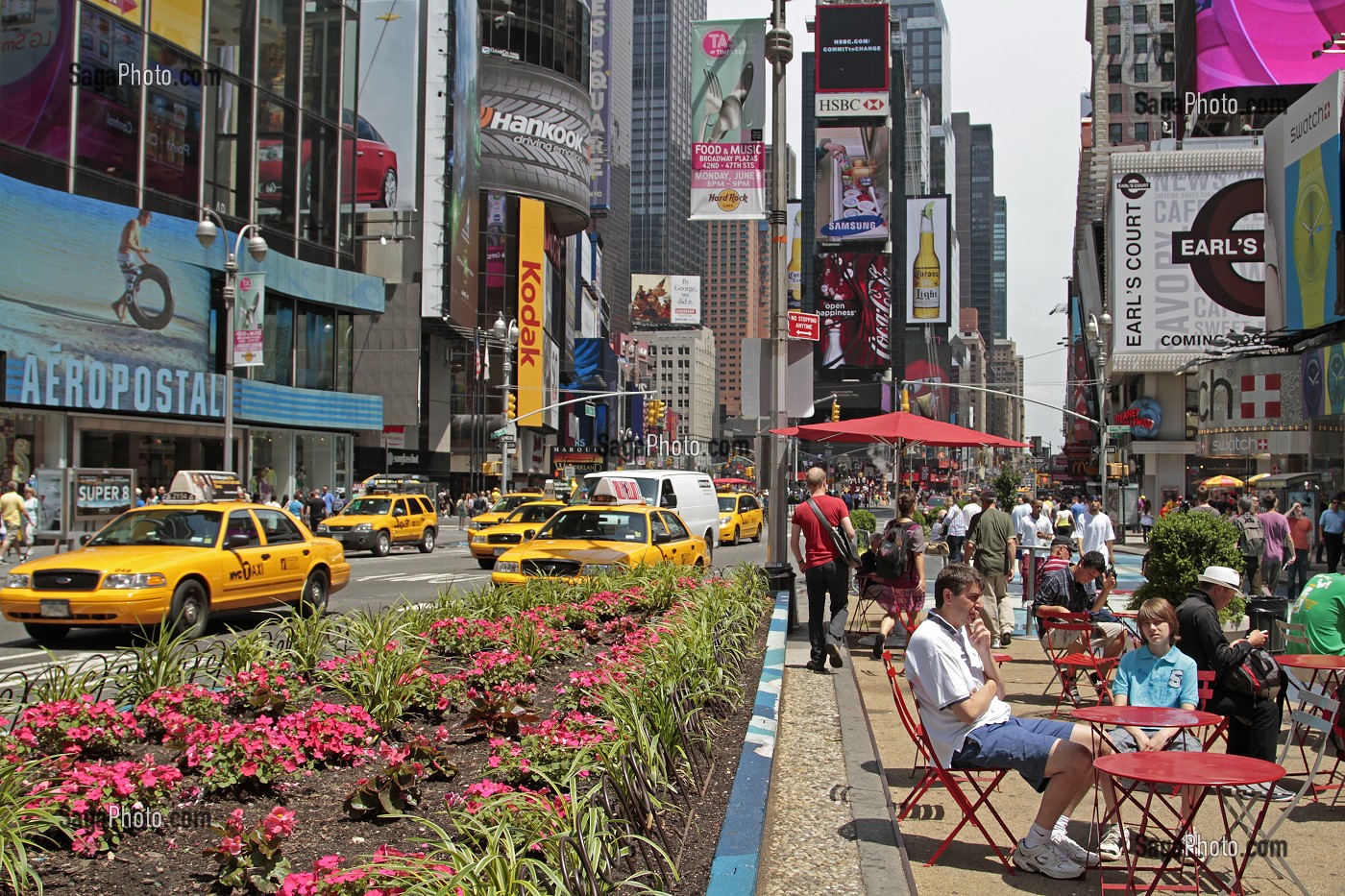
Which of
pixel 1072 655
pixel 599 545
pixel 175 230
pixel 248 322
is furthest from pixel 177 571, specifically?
pixel 175 230

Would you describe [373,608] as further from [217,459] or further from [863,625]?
[217,459]

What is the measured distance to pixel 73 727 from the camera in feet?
19.5

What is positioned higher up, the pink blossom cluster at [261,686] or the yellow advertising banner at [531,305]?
the yellow advertising banner at [531,305]

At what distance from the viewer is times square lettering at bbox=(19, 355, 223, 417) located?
1244 inches

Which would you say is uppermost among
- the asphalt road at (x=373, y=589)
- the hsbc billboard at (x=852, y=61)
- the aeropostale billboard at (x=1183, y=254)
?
the hsbc billboard at (x=852, y=61)

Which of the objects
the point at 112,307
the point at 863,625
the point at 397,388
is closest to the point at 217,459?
the point at 112,307

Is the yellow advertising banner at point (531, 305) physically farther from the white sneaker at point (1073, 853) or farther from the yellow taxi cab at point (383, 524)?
the white sneaker at point (1073, 853)

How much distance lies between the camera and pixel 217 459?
42.4m

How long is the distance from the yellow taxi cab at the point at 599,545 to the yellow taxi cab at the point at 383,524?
1455cm

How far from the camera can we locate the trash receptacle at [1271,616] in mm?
9836

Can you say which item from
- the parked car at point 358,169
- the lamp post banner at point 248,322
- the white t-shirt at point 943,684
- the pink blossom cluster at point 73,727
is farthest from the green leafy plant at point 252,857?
the parked car at point 358,169

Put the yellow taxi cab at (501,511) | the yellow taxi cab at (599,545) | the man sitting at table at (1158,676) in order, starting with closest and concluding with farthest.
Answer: the man sitting at table at (1158,676)
the yellow taxi cab at (599,545)
the yellow taxi cab at (501,511)

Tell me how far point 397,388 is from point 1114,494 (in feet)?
131

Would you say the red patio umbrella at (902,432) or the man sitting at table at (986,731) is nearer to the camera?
the man sitting at table at (986,731)
